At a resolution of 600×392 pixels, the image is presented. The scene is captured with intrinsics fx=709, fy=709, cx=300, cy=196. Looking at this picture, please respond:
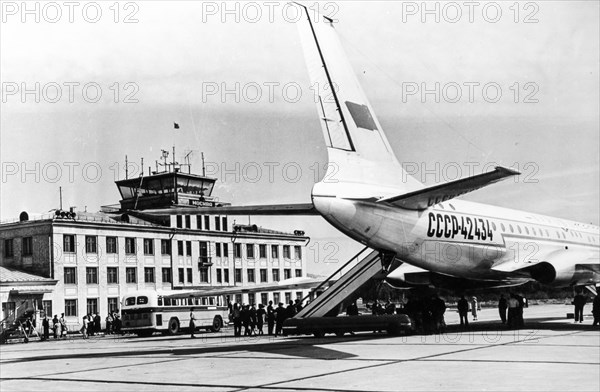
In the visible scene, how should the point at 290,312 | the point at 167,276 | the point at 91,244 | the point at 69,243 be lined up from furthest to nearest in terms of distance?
1. the point at 167,276
2. the point at 91,244
3. the point at 69,243
4. the point at 290,312

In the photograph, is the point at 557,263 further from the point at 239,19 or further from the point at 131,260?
the point at 131,260

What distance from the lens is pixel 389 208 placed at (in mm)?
17844

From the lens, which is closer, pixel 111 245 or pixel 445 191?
pixel 445 191

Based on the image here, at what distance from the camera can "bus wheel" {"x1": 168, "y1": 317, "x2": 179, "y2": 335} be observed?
3272cm

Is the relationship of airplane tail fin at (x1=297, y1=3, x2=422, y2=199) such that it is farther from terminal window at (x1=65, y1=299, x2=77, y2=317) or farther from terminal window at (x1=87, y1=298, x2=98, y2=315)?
terminal window at (x1=87, y1=298, x2=98, y2=315)

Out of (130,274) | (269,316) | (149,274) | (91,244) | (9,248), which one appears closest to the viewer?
(269,316)

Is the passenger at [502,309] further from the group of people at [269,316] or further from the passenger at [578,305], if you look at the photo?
the group of people at [269,316]

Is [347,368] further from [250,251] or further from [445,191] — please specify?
[250,251]

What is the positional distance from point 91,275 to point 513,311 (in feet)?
134

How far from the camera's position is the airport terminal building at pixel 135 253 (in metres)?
52.7

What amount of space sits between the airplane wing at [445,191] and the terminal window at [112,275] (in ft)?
141

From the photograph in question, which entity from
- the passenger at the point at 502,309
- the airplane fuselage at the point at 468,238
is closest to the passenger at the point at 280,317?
the airplane fuselage at the point at 468,238

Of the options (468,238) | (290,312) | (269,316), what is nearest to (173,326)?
(269,316)

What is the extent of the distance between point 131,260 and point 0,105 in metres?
46.5
